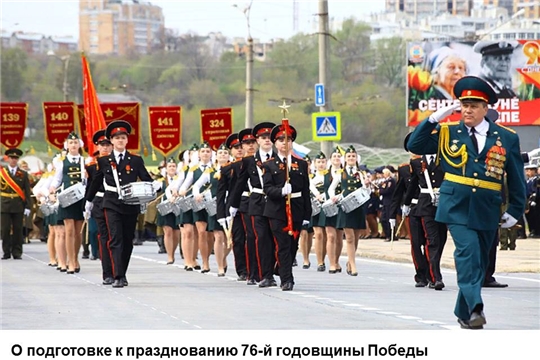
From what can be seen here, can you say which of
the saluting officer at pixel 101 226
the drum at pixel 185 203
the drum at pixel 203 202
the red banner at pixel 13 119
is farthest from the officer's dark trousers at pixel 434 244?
the red banner at pixel 13 119

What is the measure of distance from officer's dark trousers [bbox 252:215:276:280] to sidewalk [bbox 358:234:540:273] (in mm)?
4750

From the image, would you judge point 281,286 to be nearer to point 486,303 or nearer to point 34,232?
point 486,303

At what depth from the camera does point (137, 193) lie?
19.7 meters

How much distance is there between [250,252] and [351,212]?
292 cm

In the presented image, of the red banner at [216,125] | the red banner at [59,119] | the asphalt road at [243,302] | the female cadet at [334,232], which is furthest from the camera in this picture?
the red banner at [59,119]

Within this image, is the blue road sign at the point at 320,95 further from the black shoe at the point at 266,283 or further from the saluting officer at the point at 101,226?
the black shoe at the point at 266,283

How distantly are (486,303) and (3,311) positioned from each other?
16.7ft

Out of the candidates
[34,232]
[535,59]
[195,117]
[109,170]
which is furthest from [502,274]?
[195,117]

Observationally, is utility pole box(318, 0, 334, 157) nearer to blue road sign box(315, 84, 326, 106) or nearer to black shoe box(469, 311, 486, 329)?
blue road sign box(315, 84, 326, 106)

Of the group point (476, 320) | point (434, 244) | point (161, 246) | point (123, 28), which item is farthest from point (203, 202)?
point (123, 28)

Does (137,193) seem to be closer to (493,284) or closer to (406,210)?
(406,210)

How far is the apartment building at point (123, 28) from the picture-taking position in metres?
94.9

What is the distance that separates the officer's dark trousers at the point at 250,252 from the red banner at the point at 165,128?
22.3 meters

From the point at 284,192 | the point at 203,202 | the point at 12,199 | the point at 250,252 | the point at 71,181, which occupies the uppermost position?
the point at 284,192
